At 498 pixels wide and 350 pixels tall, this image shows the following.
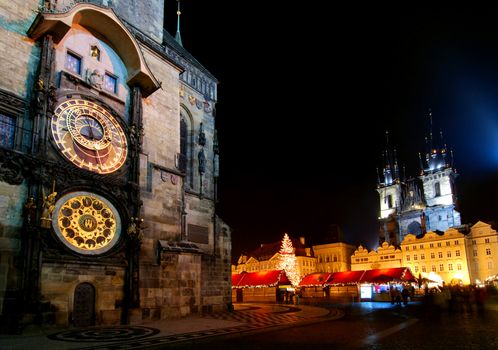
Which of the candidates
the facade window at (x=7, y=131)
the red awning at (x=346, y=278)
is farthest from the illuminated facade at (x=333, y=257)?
the facade window at (x=7, y=131)

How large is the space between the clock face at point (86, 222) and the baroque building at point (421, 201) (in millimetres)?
Result: 93022

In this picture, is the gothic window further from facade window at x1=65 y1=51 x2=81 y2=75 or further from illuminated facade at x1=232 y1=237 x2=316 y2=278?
facade window at x1=65 y1=51 x2=81 y2=75

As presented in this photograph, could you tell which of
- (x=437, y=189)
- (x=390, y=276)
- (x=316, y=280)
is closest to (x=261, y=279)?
(x=316, y=280)

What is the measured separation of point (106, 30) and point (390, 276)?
34.8 m

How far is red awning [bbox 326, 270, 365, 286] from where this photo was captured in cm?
4566

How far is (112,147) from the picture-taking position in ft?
63.9

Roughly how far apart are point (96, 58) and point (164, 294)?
40.2 ft

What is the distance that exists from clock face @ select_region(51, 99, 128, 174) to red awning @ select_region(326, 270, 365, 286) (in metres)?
34.0

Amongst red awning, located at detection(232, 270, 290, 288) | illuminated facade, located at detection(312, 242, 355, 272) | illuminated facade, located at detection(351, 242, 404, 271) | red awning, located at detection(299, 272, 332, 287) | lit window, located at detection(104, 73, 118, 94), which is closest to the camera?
lit window, located at detection(104, 73, 118, 94)

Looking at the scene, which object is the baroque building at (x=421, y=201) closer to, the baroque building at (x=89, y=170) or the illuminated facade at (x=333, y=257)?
the illuminated facade at (x=333, y=257)

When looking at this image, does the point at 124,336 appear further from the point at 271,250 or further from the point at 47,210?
the point at 271,250

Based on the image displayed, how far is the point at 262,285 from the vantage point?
40500 millimetres

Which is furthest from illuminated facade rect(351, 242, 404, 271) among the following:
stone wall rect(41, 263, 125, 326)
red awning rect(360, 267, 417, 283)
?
stone wall rect(41, 263, 125, 326)

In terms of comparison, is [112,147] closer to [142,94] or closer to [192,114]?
[142,94]
